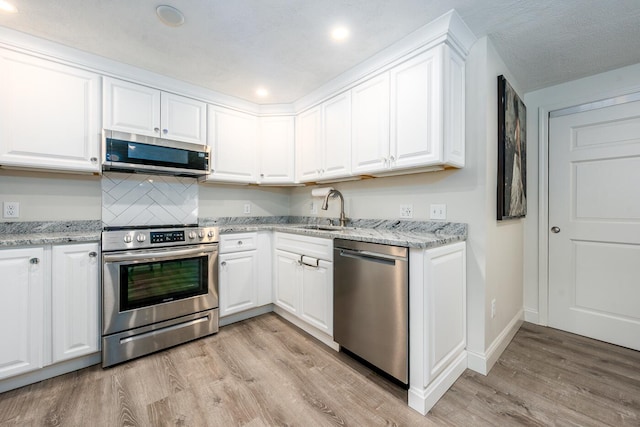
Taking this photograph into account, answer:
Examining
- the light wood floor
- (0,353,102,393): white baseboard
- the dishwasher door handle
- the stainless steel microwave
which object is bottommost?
the light wood floor

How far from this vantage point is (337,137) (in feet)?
8.23

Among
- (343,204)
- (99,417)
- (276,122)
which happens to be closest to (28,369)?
(99,417)

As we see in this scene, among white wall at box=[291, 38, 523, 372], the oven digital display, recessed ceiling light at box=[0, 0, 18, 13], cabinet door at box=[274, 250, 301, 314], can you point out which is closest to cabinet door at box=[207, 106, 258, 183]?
the oven digital display

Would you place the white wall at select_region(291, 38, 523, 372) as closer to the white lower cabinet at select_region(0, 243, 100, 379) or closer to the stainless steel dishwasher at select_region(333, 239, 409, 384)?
the stainless steel dishwasher at select_region(333, 239, 409, 384)

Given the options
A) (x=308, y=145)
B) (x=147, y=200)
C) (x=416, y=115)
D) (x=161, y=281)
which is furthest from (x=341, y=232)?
(x=147, y=200)

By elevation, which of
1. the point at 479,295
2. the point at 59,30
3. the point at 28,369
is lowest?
the point at 28,369

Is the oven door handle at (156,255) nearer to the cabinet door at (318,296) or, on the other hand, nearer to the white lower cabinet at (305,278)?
the white lower cabinet at (305,278)

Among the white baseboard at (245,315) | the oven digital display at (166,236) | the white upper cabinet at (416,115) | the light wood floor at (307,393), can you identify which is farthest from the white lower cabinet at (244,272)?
the white upper cabinet at (416,115)

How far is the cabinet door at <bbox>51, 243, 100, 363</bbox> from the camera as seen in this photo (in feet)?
5.82

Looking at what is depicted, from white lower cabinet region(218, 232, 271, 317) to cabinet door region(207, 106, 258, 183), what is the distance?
26.9 inches

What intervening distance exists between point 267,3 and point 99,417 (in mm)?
2469

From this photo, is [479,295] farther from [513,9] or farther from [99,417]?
[99,417]

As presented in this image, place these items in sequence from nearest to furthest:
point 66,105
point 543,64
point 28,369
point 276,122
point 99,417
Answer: point 99,417
point 28,369
point 66,105
point 543,64
point 276,122

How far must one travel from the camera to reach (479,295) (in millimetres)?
1891
